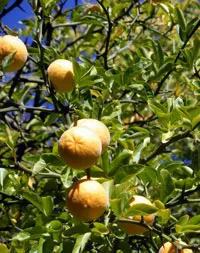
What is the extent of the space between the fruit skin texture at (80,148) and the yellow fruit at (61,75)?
0.38 meters

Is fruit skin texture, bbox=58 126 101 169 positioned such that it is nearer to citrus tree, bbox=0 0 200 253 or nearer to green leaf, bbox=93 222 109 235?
citrus tree, bbox=0 0 200 253

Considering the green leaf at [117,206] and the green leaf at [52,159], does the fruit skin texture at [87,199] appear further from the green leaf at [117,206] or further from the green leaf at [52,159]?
the green leaf at [52,159]

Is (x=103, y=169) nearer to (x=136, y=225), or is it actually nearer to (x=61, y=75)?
(x=136, y=225)

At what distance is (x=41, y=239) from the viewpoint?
1.15 m

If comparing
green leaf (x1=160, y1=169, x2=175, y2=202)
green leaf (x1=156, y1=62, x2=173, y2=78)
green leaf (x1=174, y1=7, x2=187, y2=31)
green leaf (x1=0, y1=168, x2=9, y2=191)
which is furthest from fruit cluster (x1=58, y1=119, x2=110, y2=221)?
green leaf (x1=174, y1=7, x2=187, y2=31)

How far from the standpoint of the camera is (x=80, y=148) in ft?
3.44

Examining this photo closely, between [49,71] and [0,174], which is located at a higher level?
[49,71]

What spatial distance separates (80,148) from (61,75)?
440 millimetres

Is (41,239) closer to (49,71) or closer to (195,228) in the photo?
(195,228)

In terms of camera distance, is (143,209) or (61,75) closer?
(143,209)

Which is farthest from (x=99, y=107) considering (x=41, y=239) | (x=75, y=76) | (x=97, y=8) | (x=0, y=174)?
(x=97, y=8)

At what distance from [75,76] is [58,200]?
19.5 inches

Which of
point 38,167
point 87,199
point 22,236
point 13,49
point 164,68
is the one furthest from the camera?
point 164,68

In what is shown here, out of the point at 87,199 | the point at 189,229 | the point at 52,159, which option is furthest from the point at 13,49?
the point at 189,229
